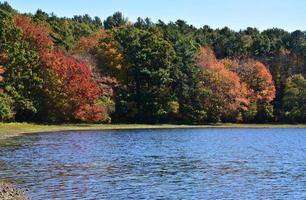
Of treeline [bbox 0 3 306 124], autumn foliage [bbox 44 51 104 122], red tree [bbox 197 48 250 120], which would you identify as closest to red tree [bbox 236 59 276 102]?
treeline [bbox 0 3 306 124]

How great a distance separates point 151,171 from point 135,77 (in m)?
78.7

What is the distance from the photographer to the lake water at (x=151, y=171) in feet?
96.7

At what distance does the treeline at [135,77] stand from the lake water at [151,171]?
3480 centimetres

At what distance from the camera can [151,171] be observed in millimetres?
38406

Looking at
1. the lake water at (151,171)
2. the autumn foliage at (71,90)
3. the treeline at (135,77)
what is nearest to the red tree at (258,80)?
the treeline at (135,77)

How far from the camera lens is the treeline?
9312 centimetres

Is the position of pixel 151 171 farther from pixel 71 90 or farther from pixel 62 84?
pixel 62 84

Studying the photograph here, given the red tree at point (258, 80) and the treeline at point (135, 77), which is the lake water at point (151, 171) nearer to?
the treeline at point (135, 77)

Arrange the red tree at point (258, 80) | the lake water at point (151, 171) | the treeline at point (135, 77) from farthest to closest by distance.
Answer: the red tree at point (258, 80)
the treeline at point (135, 77)
the lake water at point (151, 171)

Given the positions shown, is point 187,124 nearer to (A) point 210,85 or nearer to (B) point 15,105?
(A) point 210,85

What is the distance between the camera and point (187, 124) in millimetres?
116438

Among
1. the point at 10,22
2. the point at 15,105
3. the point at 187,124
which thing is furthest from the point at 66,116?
the point at 187,124

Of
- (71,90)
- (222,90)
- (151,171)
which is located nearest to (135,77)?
(222,90)

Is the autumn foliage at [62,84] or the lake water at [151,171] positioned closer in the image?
the lake water at [151,171]
